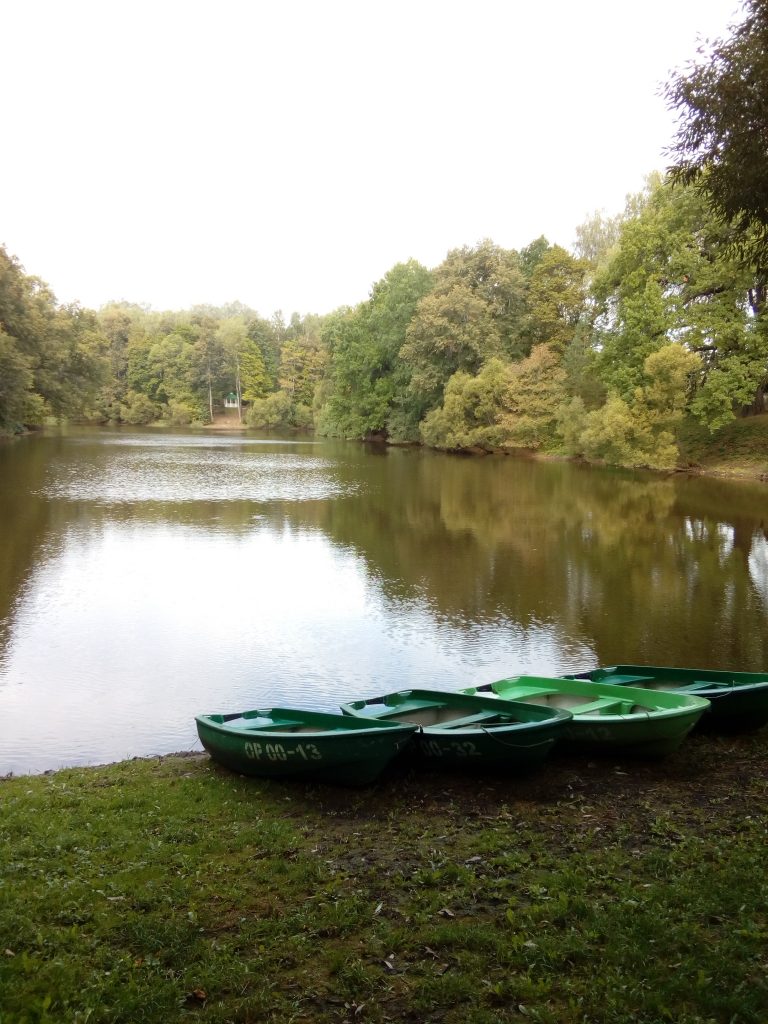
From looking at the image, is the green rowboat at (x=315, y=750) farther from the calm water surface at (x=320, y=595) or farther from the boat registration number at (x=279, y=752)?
the calm water surface at (x=320, y=595)

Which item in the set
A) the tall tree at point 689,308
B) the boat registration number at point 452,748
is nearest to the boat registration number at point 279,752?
the boat registration number at point 452,748

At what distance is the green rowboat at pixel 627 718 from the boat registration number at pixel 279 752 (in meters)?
2.55

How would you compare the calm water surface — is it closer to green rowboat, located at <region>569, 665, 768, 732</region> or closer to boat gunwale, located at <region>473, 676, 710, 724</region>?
boat gunwale, located at <region>473, 676, 710, 724</region>

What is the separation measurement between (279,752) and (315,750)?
0.41 metres

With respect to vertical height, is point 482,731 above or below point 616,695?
above

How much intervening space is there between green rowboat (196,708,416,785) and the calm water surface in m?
1.97

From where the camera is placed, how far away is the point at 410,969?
4504 mm

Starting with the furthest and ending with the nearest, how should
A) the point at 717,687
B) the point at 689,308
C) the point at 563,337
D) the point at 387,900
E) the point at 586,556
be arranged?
the point at 563,337 → the point at 689,308 → the point at 586,556 → the point at 717,687 → the point at 387,900

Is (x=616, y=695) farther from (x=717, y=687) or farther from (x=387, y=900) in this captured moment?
(x=387, y=900)

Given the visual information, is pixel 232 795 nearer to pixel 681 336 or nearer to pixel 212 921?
pixel 212 921

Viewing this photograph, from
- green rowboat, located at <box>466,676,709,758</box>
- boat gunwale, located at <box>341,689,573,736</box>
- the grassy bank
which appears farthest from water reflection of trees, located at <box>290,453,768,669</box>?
the grassy bank

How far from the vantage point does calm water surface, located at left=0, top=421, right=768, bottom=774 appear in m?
11.7

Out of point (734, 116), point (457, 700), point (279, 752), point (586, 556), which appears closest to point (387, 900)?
point (279, 752)

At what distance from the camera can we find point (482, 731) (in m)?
7.64
